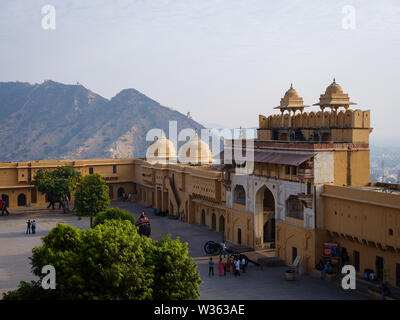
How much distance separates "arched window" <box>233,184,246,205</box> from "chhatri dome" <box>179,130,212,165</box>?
51.8ft

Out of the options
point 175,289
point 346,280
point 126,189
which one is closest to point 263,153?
point 346,280

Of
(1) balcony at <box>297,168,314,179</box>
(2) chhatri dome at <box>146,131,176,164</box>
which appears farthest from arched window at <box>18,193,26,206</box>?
(1) balcony at <box>297,168,314,179</box>

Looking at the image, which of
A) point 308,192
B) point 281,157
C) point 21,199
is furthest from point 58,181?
point 308,192

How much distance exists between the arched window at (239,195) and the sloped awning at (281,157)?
4.06m

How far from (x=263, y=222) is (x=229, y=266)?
19.2 feet

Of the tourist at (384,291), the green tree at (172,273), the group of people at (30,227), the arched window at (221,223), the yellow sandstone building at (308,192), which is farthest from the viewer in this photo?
the group of people at (30,227)

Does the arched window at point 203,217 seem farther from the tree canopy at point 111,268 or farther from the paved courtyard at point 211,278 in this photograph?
the tree canopy at point 111,268

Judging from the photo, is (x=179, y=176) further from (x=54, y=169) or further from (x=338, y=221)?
(x=338, y=221)

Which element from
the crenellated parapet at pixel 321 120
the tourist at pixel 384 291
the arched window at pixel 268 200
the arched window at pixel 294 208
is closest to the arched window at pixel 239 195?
the arched window at pixel 268 200

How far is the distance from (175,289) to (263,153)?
15698 mm

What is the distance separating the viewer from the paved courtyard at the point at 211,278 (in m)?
25.5

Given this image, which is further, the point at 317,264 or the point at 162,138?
the point at 162,138

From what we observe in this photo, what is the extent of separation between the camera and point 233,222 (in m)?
37.7

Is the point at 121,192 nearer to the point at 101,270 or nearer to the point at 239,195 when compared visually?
the point at 239,195
